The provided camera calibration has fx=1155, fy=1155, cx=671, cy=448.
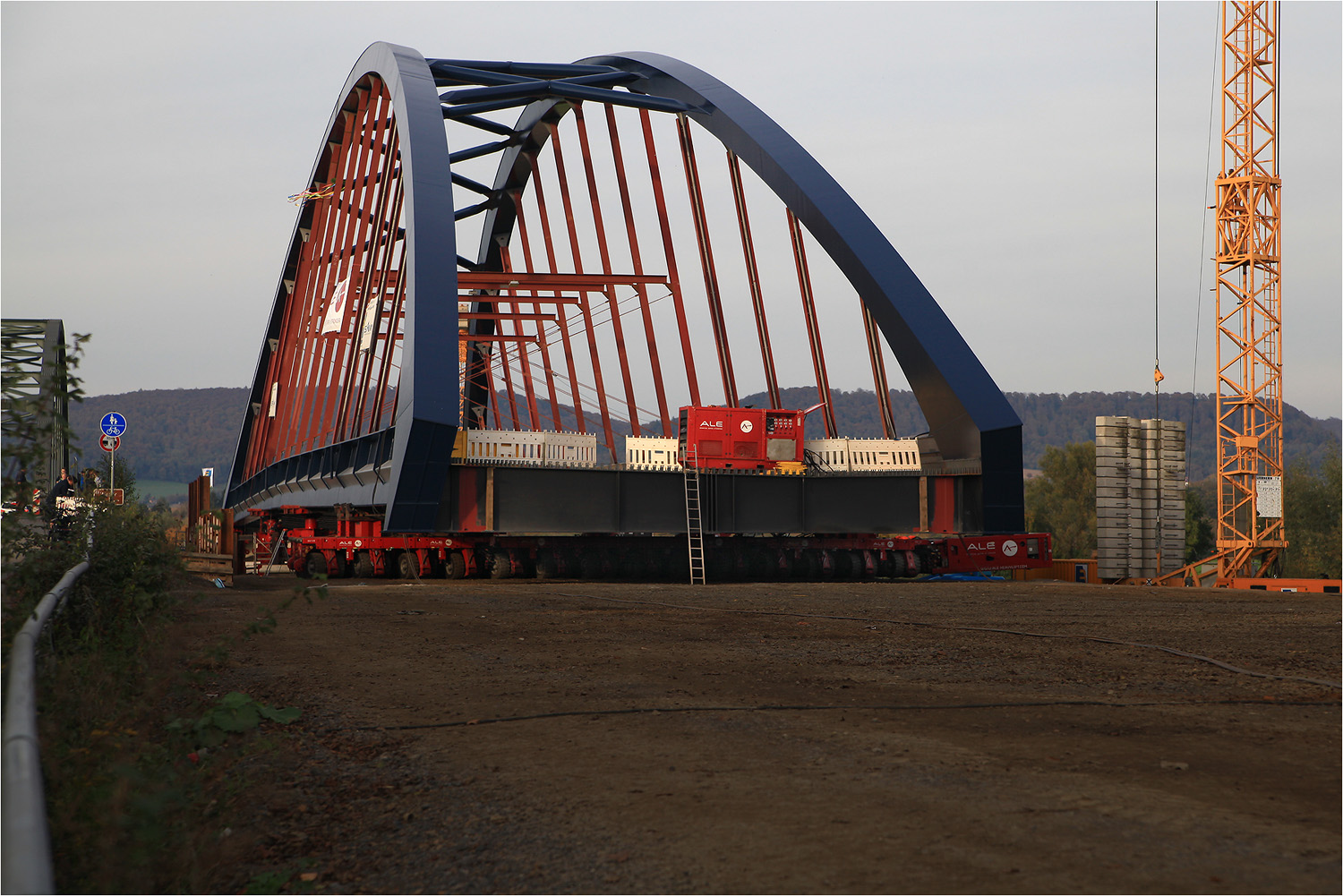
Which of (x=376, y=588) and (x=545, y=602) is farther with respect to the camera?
(x=376, y=588)

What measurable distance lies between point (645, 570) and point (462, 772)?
1986 centimetres

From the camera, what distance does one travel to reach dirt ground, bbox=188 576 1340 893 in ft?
13.9

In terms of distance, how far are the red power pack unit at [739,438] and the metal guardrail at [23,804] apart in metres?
20.6

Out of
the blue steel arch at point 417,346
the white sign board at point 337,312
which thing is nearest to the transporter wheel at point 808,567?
the blue steel arch at point 417,346

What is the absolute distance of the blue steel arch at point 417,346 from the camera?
21.8 meters

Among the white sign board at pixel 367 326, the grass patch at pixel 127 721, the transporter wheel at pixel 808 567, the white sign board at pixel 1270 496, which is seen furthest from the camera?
the white sign board at pixel 1270 496

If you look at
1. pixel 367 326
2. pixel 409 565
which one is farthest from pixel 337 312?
pixel 409 565

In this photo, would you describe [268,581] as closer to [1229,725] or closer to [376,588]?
[376,588]

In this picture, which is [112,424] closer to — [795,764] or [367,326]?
[367,326]

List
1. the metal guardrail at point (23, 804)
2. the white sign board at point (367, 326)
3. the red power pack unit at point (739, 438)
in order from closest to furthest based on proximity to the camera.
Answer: the metal guardrail at point (23, 804) → the red power pack unit at point (739, 438) → the white sign board at point (367, 326)

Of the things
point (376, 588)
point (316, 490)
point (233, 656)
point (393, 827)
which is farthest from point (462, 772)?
point (316, 490)

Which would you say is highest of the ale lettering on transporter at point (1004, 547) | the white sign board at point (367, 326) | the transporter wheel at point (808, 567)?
the white sign board at point (367, 326)

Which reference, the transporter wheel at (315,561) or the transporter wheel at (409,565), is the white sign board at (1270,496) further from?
the transporter wheel at (315,561)

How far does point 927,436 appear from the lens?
2533 centimetres
